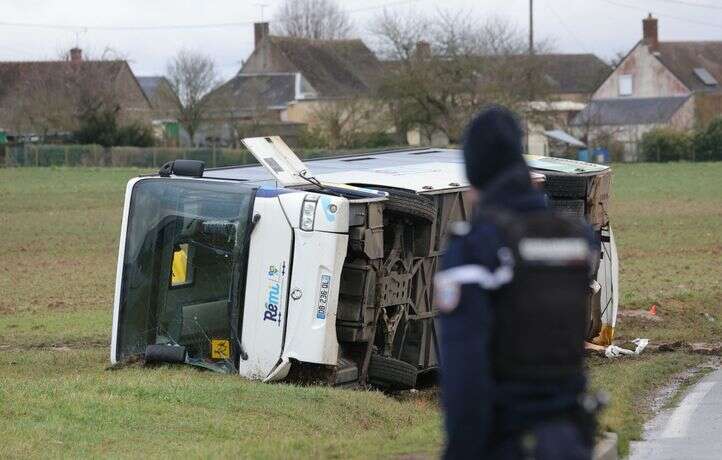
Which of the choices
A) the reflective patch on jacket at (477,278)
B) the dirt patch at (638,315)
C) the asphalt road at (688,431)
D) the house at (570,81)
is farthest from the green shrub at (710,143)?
the reflective patch on jacket at (477,278)

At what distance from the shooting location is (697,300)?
18.8 m

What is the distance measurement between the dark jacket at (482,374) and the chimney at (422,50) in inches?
2579

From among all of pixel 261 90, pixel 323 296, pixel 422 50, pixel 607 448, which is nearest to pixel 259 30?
pixel 261 90

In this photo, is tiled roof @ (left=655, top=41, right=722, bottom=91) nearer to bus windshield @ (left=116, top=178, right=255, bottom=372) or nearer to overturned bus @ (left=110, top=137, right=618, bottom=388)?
overturned bus @ (left=110, top=137, right=618, bottom=388)

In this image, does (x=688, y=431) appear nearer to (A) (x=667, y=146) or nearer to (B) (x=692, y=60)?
(A) (x=667, y=146)

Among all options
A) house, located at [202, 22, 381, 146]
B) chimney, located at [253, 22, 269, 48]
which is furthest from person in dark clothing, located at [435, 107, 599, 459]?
chimney, located at [253, 22, 269, 48]

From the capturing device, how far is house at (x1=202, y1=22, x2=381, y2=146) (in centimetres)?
9019

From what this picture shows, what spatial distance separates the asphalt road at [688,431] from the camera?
28.3 ft

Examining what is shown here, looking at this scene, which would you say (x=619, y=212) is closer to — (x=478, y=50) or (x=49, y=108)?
(x=478, y=50)

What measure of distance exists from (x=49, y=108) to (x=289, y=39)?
950 inches

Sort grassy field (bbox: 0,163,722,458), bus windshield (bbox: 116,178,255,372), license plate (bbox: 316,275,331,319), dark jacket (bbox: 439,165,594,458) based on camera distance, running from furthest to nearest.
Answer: bus windshield (bbox: 116,178,255,372), license plate (bbox: 316,275,331,319), grassy field (bbox: 0,163,722,458), dark jacket (bbox: 439,165,594,458)

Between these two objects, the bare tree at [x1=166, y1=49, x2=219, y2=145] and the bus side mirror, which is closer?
the bus side mirror

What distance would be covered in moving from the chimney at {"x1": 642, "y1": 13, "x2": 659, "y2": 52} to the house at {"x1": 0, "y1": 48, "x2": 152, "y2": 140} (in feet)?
123

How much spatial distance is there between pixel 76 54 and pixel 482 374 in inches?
3657
